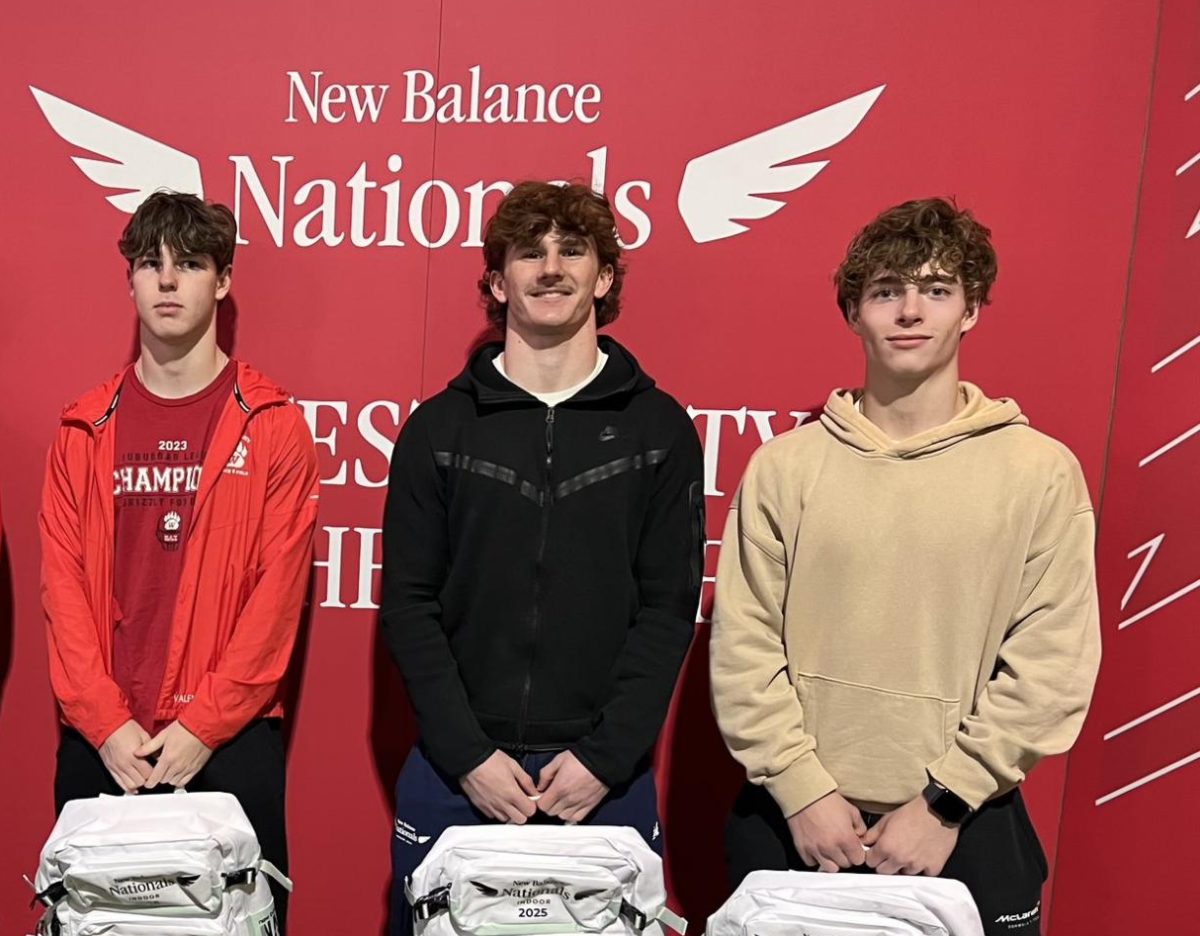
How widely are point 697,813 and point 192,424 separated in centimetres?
144

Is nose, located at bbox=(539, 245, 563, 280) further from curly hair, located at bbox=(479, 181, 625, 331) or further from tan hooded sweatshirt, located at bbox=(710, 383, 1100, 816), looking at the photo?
tan hooded sweatshirt, located at bbox=(710, 383, 1100, 816)

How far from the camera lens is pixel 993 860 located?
5.85ft

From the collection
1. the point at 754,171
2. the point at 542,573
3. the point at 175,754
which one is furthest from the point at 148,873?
the point at 754,171

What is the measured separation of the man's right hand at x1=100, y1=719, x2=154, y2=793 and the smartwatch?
142 cm

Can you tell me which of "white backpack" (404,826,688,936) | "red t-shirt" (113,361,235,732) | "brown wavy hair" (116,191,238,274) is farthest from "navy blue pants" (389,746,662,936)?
"brown wavy hair" (116,191,238,274)

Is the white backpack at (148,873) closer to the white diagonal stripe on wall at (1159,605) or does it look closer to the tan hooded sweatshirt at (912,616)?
the tan hooded sweatshirt at (912,616)

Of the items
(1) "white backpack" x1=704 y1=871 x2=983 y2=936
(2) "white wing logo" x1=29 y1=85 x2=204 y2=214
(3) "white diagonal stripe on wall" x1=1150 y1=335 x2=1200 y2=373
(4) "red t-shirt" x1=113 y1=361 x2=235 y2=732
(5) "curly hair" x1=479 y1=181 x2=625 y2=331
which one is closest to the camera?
(1) "white backpack" x1=704 y1=871 x2=983 y2=936

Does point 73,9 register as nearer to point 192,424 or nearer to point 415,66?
point 415,66

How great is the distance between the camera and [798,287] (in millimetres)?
2361

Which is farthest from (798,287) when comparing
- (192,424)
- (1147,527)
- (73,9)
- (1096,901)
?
(73,9)

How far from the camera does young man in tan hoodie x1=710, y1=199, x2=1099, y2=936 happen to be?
1736mm

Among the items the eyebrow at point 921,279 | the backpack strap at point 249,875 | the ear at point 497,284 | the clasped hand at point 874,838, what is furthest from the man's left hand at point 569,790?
the eyebrow at point 921,279

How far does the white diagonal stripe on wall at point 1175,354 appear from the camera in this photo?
7.37 ft

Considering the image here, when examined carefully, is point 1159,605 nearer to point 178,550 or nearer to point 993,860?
point 993,860
